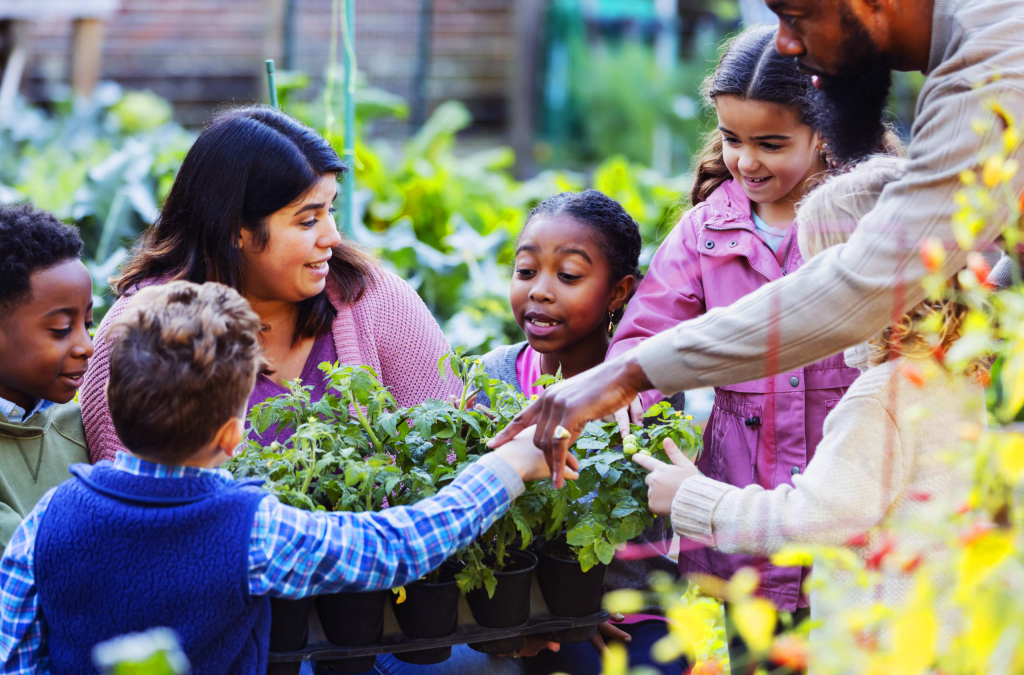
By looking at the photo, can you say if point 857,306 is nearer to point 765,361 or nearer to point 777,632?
point 765,361

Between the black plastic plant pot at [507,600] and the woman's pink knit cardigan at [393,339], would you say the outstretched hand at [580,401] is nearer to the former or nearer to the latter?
the black plastic plant pot at [507,600]

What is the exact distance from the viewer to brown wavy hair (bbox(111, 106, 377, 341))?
2.47 meters

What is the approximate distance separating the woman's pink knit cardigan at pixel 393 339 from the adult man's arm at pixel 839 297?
2.92ft

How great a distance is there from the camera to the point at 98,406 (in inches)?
92.3

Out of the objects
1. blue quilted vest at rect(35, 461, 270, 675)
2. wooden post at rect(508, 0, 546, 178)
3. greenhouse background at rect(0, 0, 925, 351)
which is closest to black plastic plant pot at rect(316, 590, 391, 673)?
blue quilted vest at rect(35, 461, 270, 675)

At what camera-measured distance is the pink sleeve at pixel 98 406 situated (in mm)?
2303

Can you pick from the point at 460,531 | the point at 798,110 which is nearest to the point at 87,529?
the point at 460,531

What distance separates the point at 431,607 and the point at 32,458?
1.03 meters

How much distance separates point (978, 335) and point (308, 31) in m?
9.11

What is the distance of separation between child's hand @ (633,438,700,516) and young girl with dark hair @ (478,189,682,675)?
26.5 inches

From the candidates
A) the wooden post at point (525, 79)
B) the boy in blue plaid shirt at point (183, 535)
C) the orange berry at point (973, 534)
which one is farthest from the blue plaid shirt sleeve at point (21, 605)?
the wooden post at point (525, 79)

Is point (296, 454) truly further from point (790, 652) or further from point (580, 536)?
point (790, 652)

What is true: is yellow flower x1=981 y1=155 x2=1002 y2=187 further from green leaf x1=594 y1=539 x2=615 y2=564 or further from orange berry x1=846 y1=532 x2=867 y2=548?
green leaf x1=594 y1=539 x2=615 y2=564

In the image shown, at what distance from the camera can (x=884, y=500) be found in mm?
1711
